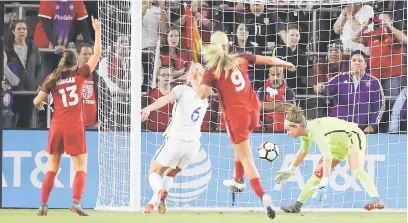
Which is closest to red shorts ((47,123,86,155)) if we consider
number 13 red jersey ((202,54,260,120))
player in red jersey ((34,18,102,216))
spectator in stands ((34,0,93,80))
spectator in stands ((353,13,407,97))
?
player in red jersey ((34,18,102,216))

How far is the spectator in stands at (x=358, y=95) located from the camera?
1592cm

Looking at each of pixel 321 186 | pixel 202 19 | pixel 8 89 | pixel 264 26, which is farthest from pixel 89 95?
pixel 321 186

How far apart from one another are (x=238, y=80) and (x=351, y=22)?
13.7ft

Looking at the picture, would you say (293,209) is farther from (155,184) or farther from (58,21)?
(58,21)

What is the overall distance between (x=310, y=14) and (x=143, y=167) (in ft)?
10.2

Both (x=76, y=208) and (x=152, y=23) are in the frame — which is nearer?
(x=76, y=208)

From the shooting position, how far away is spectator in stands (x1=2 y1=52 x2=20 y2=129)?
52.1 ft

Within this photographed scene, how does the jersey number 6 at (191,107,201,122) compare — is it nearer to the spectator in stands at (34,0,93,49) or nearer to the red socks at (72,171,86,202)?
the red socks at (72,171,86,202)

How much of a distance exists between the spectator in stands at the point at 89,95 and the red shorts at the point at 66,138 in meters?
2.20

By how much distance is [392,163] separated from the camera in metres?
15.9

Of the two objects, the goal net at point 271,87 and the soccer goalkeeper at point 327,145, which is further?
the goal net at point 271,87

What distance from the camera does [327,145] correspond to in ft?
44.4

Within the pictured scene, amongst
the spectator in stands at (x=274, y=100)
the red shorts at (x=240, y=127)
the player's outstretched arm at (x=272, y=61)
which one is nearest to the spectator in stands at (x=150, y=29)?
the spectator in stands at (x=274, y=100)

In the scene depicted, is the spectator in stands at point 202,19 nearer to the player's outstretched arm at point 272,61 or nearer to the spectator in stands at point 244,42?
the spectator in stands at point 244,42
